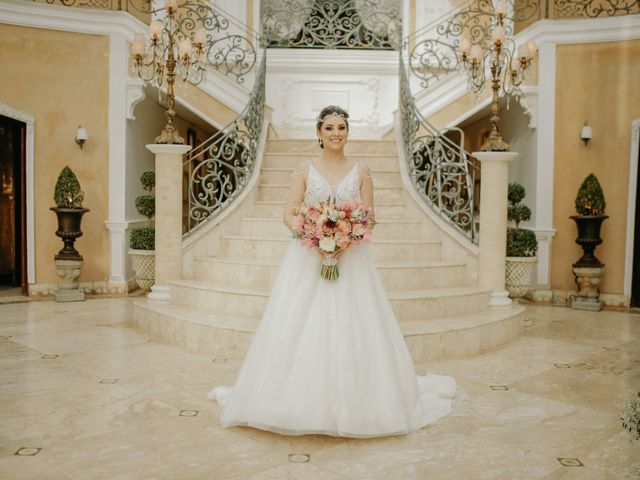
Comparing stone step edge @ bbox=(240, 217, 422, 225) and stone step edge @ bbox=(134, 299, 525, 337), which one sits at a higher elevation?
stone step edge @ bbox=(240, 217, 422, 225)

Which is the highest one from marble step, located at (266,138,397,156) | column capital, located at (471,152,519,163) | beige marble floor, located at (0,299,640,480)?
marble step, located at (266,138,397,156)

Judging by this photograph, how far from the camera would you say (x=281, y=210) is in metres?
7.39

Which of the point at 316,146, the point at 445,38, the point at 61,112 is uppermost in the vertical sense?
the point at 445,38

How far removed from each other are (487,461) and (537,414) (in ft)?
2.82

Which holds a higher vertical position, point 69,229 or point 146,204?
point 146,204

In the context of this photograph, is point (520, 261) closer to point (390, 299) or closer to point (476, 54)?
point (476, 54)

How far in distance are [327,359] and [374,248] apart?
10.5 feet

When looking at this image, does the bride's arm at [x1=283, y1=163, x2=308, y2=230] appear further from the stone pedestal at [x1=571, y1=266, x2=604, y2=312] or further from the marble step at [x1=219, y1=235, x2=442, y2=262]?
the stone pedestal at [x1=571, y1=266, x2=604, y2=312]

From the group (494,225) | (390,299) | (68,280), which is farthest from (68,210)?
(494,225)

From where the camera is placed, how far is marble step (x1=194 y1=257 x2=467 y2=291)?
594 cm

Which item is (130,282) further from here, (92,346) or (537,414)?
(537,414)

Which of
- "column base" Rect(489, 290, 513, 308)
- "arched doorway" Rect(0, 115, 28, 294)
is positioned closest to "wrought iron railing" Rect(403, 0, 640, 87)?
"column base" Rect(489, 290, 513, 308)

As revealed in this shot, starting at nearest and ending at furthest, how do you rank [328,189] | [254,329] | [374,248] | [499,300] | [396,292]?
[328,189] → [254,329] → [396,292] → [499,300] → [374,248]

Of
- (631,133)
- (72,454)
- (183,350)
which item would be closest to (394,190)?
(631,133)
